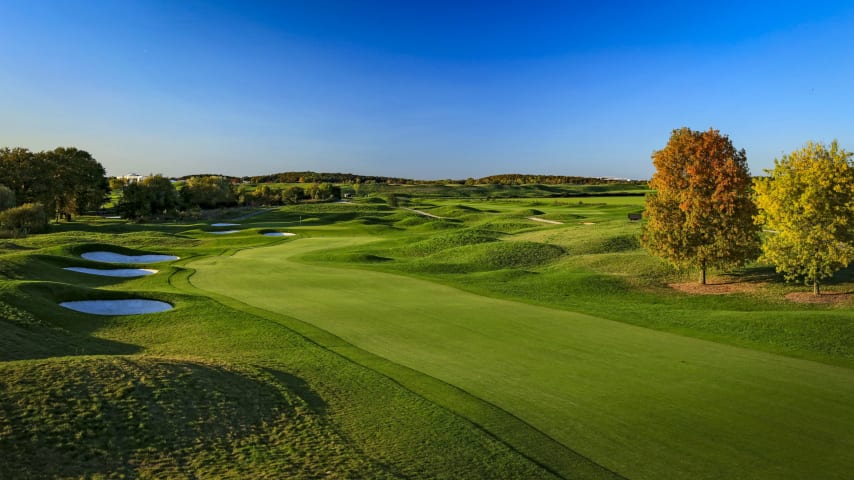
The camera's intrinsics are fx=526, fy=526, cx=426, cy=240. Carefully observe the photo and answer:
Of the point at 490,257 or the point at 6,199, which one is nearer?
the point at 490,257

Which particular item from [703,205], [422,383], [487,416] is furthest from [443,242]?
[487,416]

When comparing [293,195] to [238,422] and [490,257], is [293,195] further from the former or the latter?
[238,422]

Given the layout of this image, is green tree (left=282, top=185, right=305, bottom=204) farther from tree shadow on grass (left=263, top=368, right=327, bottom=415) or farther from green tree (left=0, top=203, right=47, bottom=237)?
tree shadow on grass (left=263, top=368, right=327, bottom=415)

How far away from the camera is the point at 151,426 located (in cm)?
884

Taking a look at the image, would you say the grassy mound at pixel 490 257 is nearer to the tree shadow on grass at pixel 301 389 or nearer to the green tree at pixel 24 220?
the tree shadow on grass at pixel 301 389

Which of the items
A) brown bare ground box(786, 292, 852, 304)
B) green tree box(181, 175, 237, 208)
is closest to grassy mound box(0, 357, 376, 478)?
brown bare ground box(786, 292, 852, 304)

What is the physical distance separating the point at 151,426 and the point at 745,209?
28.9m

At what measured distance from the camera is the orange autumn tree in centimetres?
2762

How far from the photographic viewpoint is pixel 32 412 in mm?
8406

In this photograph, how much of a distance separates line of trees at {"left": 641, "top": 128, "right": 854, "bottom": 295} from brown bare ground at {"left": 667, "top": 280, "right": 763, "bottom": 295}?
1.08 meters

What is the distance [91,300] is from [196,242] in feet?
113

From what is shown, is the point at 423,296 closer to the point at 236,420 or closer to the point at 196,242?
the point at 236,420

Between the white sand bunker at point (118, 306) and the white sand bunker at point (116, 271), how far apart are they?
11.1m

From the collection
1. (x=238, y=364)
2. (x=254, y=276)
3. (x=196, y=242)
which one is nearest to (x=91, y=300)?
(x=254, y=276)
